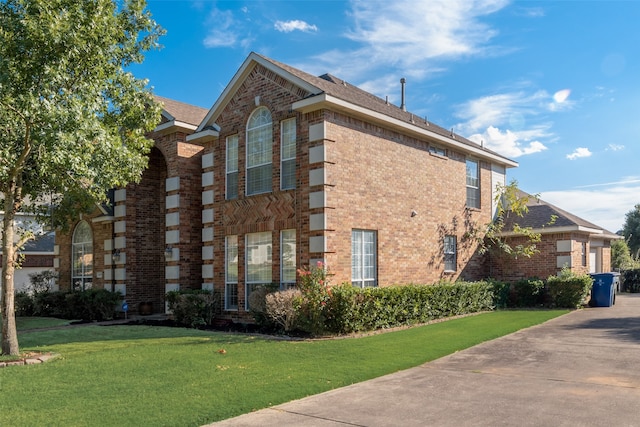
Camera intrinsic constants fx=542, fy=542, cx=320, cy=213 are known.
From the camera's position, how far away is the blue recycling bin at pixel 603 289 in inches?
765

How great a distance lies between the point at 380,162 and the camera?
17.0 m

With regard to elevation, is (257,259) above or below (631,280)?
above

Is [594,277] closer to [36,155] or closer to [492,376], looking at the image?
[492,376]

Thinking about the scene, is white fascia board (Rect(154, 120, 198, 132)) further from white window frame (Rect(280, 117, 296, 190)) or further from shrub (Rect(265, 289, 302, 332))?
shrub (Rect(265, 289, 302, 332))

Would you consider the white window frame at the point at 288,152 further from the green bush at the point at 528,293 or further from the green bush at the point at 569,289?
the green bush at the point at 569,289

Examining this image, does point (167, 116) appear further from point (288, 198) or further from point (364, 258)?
point (364, 258)

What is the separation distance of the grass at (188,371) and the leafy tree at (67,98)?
269cm

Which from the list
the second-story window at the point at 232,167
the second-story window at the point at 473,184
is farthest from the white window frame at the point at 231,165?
the second-story window at the point at 473,184

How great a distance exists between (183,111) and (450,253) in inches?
465

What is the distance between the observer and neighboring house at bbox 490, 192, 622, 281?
20.8 metres

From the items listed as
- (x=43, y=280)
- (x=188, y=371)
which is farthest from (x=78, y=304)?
(x=188, y=371)

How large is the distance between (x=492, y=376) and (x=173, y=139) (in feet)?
48.5

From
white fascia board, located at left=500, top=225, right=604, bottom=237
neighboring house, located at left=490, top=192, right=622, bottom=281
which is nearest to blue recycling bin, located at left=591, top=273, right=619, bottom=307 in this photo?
neighboring house, located at left=490, top=192, right=622, bottom=281

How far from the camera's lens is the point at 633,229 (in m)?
50.2
